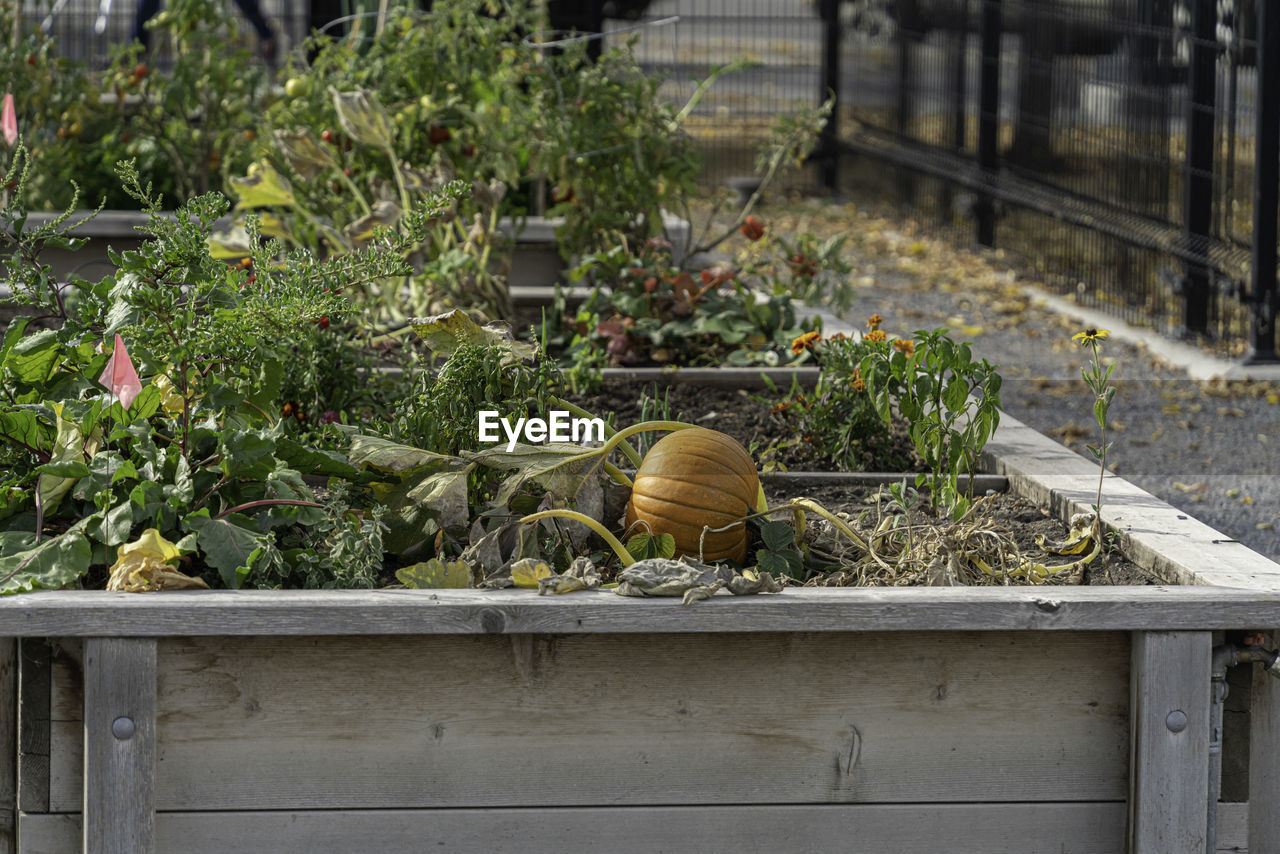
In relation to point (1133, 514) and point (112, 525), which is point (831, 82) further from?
point (112, 525)

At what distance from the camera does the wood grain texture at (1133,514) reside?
91.2 inches

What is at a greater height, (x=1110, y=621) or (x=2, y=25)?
A: (x=2, y=25)

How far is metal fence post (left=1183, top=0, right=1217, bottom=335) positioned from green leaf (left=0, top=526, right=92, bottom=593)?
5670 millimetres

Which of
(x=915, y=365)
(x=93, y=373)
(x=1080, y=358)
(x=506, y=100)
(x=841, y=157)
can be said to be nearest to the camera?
(x=93, y=373)

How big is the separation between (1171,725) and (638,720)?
2.37 feet

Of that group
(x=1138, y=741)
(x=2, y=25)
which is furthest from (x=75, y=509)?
(x=2, y=25)

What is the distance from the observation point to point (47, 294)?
8.15 feet

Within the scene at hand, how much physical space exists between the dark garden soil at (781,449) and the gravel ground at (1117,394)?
1.31 meters

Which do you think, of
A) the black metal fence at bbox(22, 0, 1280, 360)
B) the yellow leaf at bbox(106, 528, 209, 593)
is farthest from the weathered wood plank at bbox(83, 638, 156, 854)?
the black metal fence at bbox(22, 0, 1280, 360)

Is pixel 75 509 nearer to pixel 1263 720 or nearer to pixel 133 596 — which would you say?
pixel 133 596

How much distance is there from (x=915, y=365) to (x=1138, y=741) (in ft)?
2.81

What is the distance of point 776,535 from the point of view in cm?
256

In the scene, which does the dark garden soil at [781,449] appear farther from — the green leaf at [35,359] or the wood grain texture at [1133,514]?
the green leaf at [35,359]

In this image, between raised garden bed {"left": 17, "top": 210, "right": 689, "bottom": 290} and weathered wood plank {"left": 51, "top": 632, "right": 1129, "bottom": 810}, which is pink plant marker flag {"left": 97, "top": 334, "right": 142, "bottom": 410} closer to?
weathered wood plank {"left": 51, "top": 632, "right": 1129, "bottom": 810}
